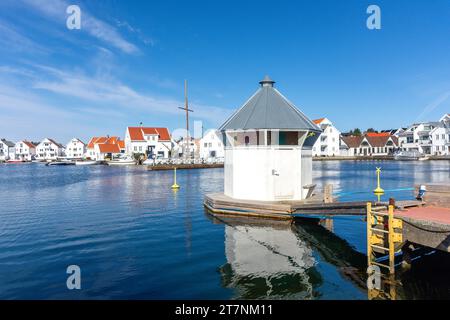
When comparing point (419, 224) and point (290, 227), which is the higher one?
point (419, 224)

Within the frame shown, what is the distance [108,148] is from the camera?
126062 mm

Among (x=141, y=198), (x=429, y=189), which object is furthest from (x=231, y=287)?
(x=141, y=198)

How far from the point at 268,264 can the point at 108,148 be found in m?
123

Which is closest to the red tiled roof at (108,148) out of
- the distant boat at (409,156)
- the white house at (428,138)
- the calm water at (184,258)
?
the distant boat at (409,156)

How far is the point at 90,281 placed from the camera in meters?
11.5

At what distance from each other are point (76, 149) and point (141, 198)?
12854 cm

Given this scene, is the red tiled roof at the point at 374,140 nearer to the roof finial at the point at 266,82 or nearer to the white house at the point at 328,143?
the white house at the point at 328,143

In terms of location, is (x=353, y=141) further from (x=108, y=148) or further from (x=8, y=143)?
(x=8, y=143)

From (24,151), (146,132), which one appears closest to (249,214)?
(146,132)

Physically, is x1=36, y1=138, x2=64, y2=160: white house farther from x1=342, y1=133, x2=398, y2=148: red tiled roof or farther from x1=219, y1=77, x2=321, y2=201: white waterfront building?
x1=219, y1=77, x2=321, y2=201: white waterfront building

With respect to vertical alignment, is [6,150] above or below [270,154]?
above

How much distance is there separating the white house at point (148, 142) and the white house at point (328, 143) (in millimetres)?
53864

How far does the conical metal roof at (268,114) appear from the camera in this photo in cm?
2038
